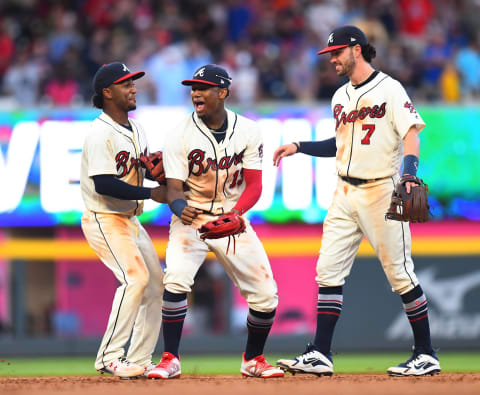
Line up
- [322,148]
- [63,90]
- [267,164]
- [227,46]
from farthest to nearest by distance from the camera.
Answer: [227,46] < [63,90] < [267,164] < [322,148]

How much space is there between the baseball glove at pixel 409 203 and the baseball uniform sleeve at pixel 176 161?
4.62ft

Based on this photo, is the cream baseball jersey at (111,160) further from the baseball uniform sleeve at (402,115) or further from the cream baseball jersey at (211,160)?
the baseball uniform sleeve at (402,115)

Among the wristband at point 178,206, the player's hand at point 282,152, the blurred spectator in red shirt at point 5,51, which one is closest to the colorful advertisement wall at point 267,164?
the blurred spectator in red shirt at point 5,51

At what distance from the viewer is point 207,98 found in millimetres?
6309

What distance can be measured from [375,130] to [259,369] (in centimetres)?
183

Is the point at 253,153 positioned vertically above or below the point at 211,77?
below

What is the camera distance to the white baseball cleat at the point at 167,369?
604cm

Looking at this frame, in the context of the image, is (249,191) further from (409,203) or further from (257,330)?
(409,203)

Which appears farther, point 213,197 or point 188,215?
point 213,197

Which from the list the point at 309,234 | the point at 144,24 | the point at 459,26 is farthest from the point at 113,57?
the point at 459,26

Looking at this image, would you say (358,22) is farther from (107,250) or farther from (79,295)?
(107,250)

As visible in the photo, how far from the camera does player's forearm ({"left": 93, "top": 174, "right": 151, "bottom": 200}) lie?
6.25 metres

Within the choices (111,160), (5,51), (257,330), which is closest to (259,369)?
(257,330)

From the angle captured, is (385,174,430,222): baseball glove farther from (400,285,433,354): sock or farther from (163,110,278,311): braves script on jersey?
(163,110,278,311): braves script on jersey
